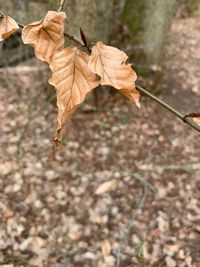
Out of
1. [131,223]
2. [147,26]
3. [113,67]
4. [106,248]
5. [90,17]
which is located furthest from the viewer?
[147,26]

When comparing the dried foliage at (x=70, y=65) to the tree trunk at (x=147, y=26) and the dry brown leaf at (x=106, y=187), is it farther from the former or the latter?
the tree trunk at (x=147, y=26)

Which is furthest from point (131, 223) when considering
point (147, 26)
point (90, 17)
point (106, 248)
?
point (147, 26)

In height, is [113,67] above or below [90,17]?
above

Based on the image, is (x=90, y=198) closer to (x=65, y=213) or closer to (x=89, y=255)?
(x=65, y=213)

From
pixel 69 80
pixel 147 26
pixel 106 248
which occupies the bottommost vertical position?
pixel 106 248

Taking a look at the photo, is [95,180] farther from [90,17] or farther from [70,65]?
[70,65]

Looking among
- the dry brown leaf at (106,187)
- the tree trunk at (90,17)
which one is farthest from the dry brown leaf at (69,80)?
the tree trunk at (90,17)
